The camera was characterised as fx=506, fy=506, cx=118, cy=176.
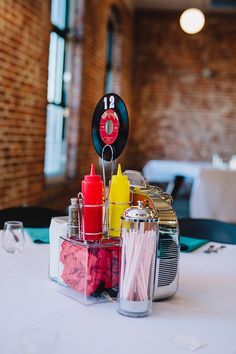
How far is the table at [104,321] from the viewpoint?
3.12 ft

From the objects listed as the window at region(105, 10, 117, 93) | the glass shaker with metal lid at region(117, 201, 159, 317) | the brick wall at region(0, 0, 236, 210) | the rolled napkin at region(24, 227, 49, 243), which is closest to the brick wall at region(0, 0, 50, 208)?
the rolled napkin at region(24, 227, 49, 243)

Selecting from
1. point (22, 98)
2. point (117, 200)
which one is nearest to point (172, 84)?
point (22, 98)

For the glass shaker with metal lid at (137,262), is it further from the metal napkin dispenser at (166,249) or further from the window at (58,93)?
the window at (58,93)

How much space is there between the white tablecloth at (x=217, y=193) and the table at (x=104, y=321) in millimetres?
4226

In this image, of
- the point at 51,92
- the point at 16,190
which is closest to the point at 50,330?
the point at 16,190

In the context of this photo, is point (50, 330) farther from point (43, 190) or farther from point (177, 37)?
point (177, 37)

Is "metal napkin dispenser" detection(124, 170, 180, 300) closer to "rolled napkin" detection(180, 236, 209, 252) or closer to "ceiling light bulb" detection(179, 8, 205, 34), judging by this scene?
"rolled napkin" detection(180, 236, 209, 252)

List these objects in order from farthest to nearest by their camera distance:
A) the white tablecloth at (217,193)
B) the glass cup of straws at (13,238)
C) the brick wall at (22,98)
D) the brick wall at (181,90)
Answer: the brick wall at (181,90) → the white tablecloth at (217,193) → the brick wall at (22,98) → the glass cup of straws at (13,238)

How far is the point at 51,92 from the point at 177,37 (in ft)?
13.6

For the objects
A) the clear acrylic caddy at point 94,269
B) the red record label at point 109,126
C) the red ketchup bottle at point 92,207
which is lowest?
the clear acrylic caddy at point 94,269

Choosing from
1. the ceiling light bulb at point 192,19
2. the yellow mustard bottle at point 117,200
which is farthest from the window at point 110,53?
the yellow mustard bottle at point 117,200

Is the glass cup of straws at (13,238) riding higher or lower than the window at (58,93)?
lower

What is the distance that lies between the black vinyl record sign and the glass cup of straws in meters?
0.50

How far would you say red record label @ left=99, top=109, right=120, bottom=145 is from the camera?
4.34 ft
